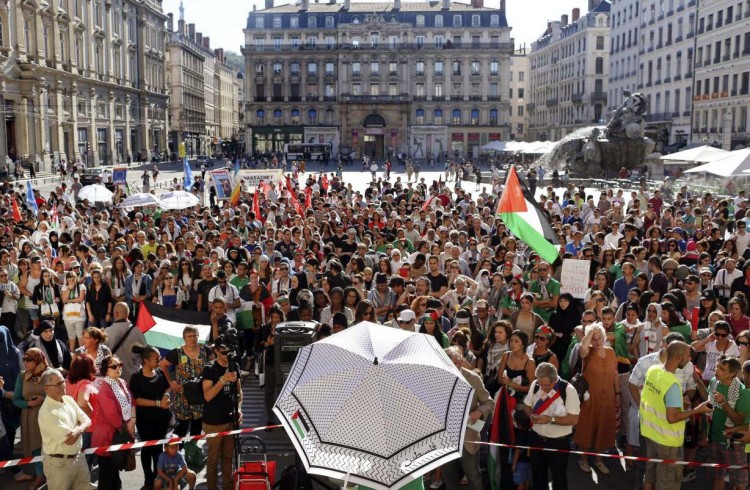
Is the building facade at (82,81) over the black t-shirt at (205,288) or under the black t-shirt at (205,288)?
over

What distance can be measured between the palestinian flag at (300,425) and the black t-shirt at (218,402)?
6.54 feet

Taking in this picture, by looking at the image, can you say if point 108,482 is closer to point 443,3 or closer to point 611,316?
point 611,316

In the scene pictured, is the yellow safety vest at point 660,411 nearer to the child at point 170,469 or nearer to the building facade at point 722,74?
the child at point 170,469

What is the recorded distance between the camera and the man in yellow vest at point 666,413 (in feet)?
21.6

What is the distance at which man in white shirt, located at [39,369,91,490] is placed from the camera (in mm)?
6250

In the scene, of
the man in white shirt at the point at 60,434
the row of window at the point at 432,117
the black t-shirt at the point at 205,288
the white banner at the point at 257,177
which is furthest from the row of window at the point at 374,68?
the man in white shirt at the point at 60,434

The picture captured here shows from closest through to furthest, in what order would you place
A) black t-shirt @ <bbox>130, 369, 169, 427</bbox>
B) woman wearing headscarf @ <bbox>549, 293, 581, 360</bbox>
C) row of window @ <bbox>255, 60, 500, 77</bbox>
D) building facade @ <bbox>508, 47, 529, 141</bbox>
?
black t-shirt @ <bbox>130, 369, 169, 427</bbox>
woman wearing headscarf @ <bbox>549, 293, 581, 360</bbox>
row of window @ <bbox>255, 60, 500, 77</bbox>
building facade @ <bbox>508, 47, 529, 141</bbox>

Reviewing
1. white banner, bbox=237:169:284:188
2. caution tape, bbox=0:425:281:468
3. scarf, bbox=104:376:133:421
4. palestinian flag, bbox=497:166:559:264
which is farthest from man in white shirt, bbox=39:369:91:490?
white banner, bbox=237:169:284:188

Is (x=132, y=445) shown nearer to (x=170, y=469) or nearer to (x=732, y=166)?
(x=170, y=469)

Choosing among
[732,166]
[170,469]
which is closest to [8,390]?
[170,469]

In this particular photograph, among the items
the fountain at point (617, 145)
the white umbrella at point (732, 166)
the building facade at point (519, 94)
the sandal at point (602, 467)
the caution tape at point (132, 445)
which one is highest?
the building facade at point (519, 94)

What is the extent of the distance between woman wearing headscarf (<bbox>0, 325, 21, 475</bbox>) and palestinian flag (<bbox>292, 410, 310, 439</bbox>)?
3813 mm

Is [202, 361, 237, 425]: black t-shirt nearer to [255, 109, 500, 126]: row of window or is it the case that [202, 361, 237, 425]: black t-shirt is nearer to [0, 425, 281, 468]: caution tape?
[0, 425, 281, 468]: caution tape

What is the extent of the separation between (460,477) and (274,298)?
4613mm
